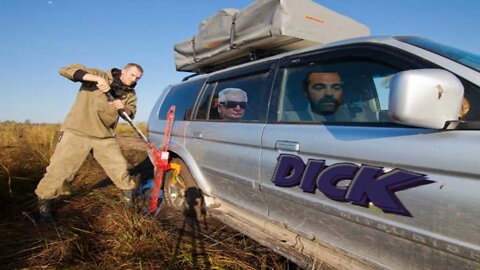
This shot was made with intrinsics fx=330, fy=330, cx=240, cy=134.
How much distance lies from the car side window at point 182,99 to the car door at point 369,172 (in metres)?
1.54

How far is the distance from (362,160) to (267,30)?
172cm

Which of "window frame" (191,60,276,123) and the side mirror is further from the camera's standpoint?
"window frame" (191,60,276,123)

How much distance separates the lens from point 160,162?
4.16 meters

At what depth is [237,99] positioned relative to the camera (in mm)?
3184

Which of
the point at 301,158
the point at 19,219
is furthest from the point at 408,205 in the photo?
the point at 19,219

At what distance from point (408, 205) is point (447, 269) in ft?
1.06

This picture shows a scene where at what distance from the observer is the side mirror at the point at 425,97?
136cm

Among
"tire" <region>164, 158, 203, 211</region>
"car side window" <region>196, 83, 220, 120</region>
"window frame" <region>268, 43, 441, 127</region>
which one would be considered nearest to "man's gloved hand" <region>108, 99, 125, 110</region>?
"tire" <region>164, 158, 203, 211</region>

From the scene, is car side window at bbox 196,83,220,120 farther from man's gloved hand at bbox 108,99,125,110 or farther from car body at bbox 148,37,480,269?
man's gloved hand at bbox 108,99,125,110

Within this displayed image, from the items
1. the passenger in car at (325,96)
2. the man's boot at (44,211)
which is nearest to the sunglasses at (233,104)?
the passenger in car at (325,96)

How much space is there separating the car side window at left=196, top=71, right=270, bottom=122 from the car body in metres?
0.02

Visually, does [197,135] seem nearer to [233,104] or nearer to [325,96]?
[233,104]

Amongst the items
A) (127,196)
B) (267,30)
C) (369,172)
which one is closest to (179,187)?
(127,196)

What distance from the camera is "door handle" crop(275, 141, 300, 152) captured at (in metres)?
2.25
